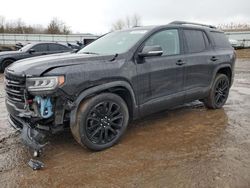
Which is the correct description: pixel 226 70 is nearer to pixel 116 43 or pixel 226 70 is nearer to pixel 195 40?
pixel 195 40

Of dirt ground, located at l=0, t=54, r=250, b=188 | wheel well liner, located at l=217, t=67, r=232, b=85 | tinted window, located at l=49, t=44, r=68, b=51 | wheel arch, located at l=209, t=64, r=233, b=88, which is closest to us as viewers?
dirt ground, located at l=0, t=54, r=250, b=188

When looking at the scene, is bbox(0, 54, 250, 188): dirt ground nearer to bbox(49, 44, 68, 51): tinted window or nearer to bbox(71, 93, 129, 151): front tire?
bbox(71, 93, 129, 151): front tire

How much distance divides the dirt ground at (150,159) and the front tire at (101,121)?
0.56 ft

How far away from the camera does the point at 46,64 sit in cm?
389

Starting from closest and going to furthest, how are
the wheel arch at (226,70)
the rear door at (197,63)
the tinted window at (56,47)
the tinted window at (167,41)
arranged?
1. the tinted window at (167,41)
2. the rear door at (197,63)
3. the wheel arch at (226,70)
4. the tinted window at (56,47)

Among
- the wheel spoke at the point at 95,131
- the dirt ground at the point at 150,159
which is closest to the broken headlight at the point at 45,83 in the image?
the wheel spoke at the point at 95,131

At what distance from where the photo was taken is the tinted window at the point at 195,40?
5578 millimetres

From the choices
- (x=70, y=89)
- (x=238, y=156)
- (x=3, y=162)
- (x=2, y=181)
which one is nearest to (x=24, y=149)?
(x=3, y=162)

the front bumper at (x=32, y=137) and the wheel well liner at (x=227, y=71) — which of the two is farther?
the wheel well liner at (x=227, y=71)

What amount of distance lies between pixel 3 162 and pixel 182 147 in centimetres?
244

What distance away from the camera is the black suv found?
12.4ft

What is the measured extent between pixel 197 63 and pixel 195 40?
1.63 feet

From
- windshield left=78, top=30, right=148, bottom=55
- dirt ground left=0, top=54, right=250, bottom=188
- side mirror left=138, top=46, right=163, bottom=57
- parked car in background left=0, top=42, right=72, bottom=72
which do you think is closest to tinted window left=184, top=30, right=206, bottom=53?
windshield left=78, top=30, right=148, bottom=55

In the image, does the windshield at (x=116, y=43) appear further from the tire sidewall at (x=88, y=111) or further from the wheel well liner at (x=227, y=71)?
the wheel well liner at (x=227, y=71)
